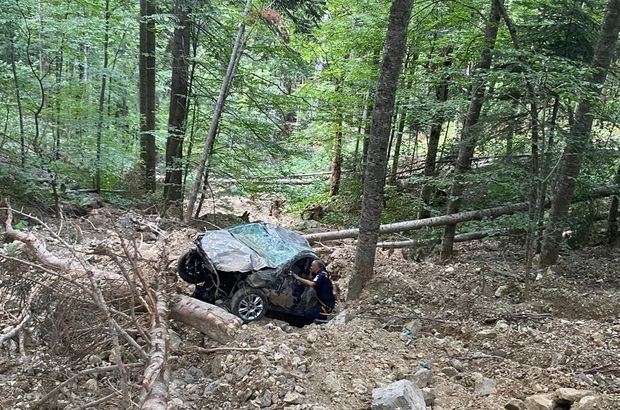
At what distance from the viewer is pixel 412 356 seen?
513 cm

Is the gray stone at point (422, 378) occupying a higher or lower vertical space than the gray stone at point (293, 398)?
higher

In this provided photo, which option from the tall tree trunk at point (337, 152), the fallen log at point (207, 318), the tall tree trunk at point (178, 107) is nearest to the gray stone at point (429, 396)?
the fallen log at point (207, 318)

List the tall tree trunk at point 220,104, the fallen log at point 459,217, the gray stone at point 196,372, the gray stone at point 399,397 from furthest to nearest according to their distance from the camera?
the tall tree trunk at point 220,104, the fallen log at point 459,217, the gray stone at point 196,372, the gray stone at point 399,397

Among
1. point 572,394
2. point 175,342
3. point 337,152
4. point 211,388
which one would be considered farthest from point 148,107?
point 572,394

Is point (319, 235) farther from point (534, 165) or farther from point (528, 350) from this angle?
point (528, 350)

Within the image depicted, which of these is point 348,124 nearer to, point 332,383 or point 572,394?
point 332,383

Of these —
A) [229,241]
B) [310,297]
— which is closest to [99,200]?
[229,241]

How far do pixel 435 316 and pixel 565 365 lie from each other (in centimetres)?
195

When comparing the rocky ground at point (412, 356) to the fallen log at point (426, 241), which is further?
the fallen log at point (426, 241)

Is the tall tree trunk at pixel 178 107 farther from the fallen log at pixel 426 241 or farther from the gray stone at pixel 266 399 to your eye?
the gray stone at pixel 266 399

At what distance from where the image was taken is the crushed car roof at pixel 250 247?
643cm

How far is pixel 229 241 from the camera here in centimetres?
683

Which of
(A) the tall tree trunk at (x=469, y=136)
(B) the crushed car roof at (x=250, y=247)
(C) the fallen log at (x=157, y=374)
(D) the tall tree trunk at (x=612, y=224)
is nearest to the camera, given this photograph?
(C) the fallen log at (x=157, y=374)

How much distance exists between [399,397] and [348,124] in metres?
12.4
